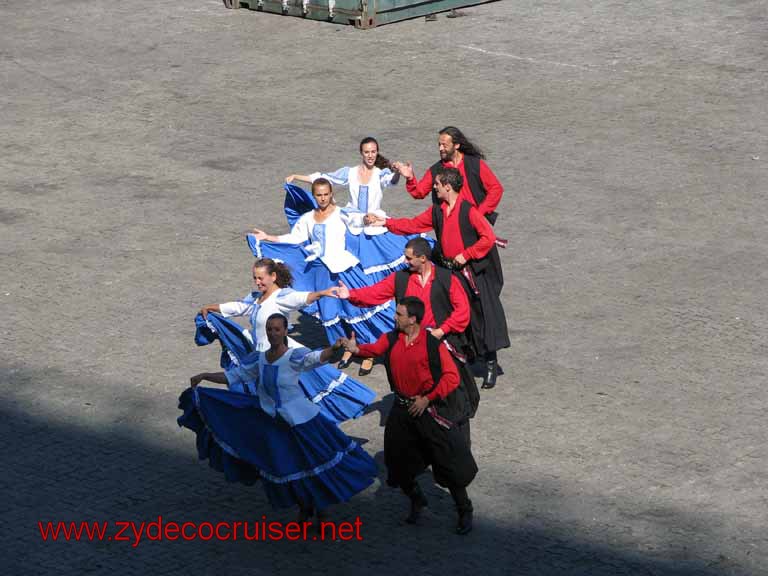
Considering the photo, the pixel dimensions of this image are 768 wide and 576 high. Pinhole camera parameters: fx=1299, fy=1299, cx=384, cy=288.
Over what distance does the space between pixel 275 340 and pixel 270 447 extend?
717mm

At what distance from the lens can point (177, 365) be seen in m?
11.6

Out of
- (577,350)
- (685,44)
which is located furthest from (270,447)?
Result: (685,44)

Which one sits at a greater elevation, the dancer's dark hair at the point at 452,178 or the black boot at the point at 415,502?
the dancer's dark hair at the point at 452,178

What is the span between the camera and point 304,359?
8727 millimetres

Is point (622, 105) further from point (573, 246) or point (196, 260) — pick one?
point (196, 260)

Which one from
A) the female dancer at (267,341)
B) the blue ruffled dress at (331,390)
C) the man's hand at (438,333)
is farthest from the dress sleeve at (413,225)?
the blue ruffled dress at (331,390)

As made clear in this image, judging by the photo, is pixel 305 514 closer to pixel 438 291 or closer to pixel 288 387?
pixel 288 387

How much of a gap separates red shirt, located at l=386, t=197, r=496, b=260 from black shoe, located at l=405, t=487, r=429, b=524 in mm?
2348

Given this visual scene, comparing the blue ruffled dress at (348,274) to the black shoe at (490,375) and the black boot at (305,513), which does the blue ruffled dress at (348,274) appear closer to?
the black shoe at (490,375)

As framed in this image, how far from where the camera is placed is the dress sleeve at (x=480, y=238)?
1051 cm

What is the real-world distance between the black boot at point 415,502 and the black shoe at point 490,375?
2.22 m

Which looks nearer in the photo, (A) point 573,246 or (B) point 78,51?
Result: (A) point 573,246

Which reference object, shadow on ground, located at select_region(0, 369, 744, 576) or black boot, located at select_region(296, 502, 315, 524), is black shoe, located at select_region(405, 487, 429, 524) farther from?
black boot, located at select_region(296, 502, 315, 524)

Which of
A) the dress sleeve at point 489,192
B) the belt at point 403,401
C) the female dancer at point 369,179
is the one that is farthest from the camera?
the female dancer at point 369,179
